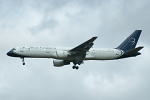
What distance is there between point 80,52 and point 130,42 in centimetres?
1052

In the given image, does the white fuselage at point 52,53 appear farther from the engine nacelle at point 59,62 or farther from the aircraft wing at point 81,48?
the engine nacelle at point 59,62

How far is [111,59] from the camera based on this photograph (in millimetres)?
81812

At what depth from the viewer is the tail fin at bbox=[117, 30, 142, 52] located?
3278 inches

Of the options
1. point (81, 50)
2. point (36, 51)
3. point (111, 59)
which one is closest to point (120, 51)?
point (111, 59)

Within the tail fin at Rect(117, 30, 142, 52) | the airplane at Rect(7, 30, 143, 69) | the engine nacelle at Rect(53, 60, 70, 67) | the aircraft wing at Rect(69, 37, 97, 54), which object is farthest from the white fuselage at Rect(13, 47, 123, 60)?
the tail fin at Rect(117, 30, 142, 52)

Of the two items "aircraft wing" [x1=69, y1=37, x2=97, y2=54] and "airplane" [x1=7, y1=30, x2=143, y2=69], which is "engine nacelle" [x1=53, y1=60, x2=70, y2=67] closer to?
"airplane" [x1=7, y1=30, x2=143, y2=69]

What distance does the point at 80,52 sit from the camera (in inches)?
3115

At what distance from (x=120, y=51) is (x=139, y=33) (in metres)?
6.00

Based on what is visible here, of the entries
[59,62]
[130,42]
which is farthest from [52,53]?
[130,42]

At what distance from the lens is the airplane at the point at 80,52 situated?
77438 millimetres

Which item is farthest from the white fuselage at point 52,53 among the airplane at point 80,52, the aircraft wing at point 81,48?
the aircraft wing at point 81,48

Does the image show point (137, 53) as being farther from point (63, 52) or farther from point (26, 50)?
point (26, 50)

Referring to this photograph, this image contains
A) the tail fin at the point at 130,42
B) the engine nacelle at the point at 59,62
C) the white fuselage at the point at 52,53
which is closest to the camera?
the white fuselage at the point at 52,53

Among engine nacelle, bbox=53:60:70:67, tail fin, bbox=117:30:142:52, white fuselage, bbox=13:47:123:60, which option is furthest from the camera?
tail fin, bbox=117:30:142:52
